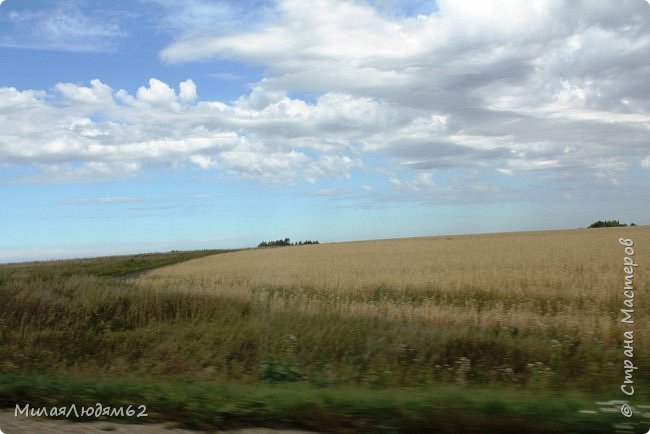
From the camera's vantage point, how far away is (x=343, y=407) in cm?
605

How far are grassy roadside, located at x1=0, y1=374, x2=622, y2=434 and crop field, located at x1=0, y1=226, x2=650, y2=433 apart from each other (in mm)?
20

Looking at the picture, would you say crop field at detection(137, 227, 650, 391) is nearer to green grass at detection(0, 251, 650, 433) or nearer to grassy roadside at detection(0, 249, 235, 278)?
green grass at detection(0, 251, 650, 433)

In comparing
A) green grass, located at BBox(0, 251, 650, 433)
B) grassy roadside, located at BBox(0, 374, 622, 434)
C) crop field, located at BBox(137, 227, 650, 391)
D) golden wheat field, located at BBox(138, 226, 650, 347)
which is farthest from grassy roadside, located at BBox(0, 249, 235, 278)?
grassy roadside, located at BBox(0, 374, 622, 434)

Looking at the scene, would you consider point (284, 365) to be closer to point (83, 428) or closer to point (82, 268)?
point (83, 428)

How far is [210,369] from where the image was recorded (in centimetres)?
1005

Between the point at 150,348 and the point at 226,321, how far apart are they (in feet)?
6.91

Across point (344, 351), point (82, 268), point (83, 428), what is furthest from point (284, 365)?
point (82, 268)

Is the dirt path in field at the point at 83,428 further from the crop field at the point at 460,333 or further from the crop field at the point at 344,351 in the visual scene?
the crop field at the point at 460,333

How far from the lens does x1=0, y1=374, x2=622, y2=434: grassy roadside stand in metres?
5.51

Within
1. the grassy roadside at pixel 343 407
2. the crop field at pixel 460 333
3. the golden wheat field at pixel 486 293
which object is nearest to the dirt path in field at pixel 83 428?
the grassy roadside at pixel 343 407

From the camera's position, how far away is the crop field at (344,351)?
19.6 ft

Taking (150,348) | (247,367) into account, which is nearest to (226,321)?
(150,348)

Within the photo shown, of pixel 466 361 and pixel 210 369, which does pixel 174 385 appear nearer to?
pixel 210 369

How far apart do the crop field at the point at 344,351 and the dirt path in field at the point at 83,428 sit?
223 millimetres
